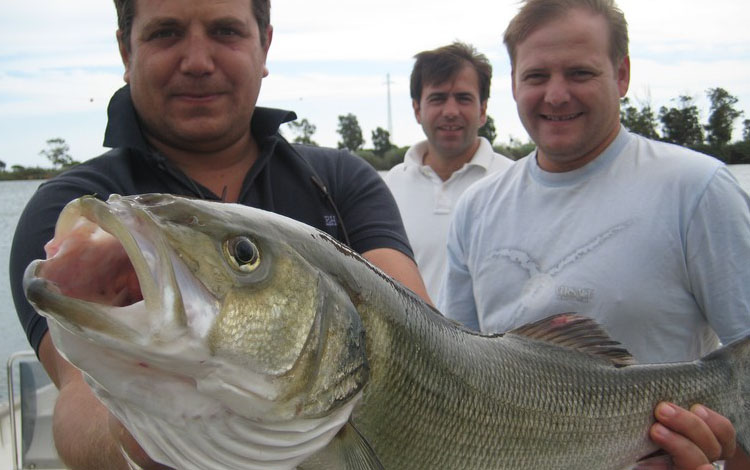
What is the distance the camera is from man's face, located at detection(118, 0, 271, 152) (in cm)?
236

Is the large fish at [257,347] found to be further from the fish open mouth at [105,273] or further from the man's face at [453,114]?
the man's face at [453,114]

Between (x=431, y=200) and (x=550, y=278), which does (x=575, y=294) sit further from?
(x=431, y=200)

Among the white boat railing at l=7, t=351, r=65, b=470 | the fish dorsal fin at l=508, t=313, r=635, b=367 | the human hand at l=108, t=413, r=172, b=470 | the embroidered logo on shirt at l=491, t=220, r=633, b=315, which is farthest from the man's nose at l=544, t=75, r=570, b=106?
the white boat railing at l=7, t=351, r=65, b=470

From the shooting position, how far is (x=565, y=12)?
3230mm

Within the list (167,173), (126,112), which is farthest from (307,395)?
(126,112)

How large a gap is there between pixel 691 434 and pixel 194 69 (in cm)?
228

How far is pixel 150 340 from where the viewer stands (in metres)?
1.21

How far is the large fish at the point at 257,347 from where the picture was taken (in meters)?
1.24

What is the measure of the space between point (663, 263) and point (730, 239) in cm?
29

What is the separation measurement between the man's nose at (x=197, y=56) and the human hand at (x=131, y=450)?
4.36 feet

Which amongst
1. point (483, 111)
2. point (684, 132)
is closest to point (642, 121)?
point (684, 132)

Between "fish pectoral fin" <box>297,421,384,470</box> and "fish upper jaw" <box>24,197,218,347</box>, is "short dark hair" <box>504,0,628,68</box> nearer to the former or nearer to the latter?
"fish pectoral fin" <box>297,421,384,470</box>

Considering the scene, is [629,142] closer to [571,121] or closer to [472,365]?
[571,121]

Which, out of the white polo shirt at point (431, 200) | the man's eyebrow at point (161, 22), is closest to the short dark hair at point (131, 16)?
the man's eyebrow at point (161, 22)
